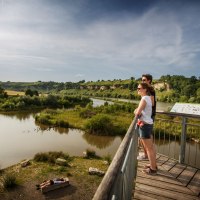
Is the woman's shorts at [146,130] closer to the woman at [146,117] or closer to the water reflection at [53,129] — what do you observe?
the woman at [146,117]

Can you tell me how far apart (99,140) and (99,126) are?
2785mm

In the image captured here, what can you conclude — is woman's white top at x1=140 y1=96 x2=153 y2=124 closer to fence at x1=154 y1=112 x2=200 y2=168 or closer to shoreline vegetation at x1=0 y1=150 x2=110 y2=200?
fence at x1=154 y1=112 x2=200 y2=168

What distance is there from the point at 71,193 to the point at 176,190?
7.17 meters

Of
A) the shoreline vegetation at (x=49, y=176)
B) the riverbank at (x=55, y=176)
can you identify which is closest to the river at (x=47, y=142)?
the shoreline vegetation at (x=49, y=176)

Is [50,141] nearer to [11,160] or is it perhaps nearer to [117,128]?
[11,160]

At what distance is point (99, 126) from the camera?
26.2m

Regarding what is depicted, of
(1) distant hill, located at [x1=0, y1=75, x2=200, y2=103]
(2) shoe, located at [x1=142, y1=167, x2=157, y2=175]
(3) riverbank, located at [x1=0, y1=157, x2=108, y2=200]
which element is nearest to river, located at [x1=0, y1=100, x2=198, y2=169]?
(3) riverbank, located at [x1=0, y1=157, x2=108, y2=200]

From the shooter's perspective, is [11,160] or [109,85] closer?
[11,160]

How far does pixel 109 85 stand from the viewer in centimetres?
13975

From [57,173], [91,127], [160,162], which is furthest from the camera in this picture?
[91,127]

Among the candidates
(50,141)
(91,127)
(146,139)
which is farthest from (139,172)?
(91,127)

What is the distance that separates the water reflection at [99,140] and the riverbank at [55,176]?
6496 millimetres

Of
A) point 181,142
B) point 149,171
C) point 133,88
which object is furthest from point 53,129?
point 133,88

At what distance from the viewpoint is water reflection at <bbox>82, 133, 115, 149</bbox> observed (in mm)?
21694
